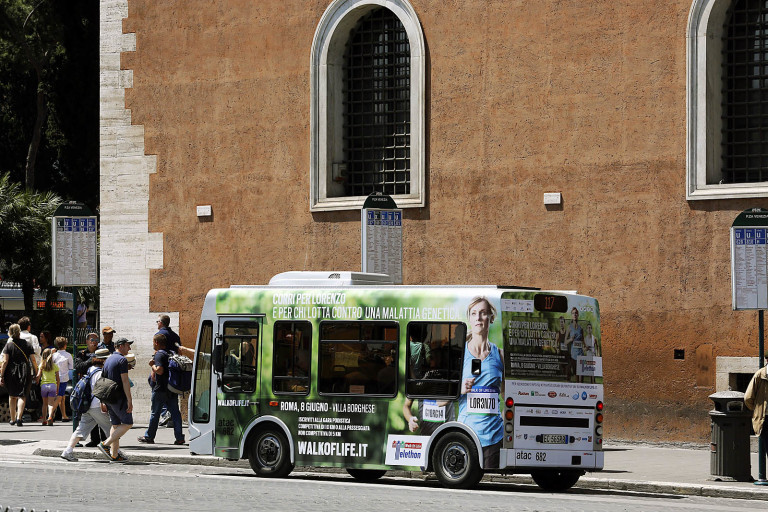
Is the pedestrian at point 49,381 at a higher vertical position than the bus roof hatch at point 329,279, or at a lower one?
lower

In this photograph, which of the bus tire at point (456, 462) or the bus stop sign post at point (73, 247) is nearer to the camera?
the bus tire at point (456, 462)

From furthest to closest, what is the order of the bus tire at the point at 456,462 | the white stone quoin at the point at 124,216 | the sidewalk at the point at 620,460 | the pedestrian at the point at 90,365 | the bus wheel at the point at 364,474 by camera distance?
1. the white stone quoin at the point at 124,216
2. the pedestrian at the point at 90,365
3. the bus wheel at the point at 364,474
4. the sidewalk at the point at 620,460
5. the bus tire at the point at 456,462

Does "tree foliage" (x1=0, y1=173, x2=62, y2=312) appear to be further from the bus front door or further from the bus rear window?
the bus rear window

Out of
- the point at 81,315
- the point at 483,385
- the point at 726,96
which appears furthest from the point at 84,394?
the point at 81,315

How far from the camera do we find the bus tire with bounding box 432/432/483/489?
1478 centimetres

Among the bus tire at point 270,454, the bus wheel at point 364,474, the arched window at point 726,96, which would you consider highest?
the arched window at point 726,96

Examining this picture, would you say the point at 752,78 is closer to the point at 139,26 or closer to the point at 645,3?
the point at 645,3

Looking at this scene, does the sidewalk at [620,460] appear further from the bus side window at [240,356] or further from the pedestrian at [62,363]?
the bus side window at [240,356]

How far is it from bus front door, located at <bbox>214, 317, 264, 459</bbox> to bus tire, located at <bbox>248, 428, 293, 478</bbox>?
22cm

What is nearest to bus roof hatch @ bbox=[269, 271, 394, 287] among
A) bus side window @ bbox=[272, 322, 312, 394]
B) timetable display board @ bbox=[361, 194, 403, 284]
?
bus side window @ bbox=[272, 322, 312, 394]

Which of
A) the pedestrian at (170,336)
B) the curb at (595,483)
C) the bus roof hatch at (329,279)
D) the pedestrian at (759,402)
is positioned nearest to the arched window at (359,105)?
the pedestrian at (170,336)

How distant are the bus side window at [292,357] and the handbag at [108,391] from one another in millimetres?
2891

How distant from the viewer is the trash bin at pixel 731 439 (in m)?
15.4

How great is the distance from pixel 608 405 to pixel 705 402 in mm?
1502
